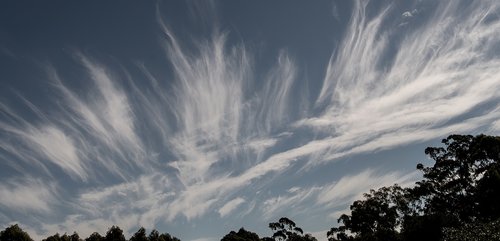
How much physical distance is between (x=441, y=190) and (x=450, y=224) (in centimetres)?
1499

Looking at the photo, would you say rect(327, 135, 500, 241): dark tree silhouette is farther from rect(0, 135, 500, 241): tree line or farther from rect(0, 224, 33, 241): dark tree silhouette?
rect(0, 224, 33, 241): dark tree silhouette

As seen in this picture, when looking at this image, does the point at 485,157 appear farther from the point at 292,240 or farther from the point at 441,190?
the point at 292,240

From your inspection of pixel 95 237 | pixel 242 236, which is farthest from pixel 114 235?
pixel 242 236

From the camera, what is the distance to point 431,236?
52969 mm

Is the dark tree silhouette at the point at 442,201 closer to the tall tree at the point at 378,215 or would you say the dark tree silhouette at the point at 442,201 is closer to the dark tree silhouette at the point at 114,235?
the tall tree at the point at 378,215

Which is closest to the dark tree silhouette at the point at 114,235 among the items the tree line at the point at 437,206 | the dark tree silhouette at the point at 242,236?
the tree line at the point at 437,206

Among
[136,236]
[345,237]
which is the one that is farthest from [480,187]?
[136,236]

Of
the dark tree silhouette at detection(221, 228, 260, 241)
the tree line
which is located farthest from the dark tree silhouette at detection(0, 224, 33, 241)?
the dark tree silhouette at detection(221, 228, 260, 241)

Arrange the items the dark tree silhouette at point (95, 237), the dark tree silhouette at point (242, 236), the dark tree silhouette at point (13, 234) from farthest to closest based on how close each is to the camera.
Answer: the dark tree silhouette at point (242, 236) < the dark tree silhouette at point (95, 237) < the dark tree silhouette at point (13, 234)

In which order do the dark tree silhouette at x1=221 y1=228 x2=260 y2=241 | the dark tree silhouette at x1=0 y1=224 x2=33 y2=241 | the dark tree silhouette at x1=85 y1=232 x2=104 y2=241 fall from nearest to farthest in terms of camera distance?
the dark tree silhouette at x1=0 y1=224 x2=33 y2=241 → the dark tree silhouette at x1=85 y1=232 x2=104 y2=241 → the dark tree silhouette at x1=221 y1=228 x2=260 y2=241

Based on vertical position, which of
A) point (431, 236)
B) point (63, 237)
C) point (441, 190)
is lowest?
point (431, 236)

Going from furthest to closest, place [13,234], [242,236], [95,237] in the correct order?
[242,236]
[95,237]
[13,234]

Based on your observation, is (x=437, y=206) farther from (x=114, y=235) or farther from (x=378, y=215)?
(x=114, y=235)

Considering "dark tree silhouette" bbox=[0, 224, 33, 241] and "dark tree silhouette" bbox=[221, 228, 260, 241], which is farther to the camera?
"dark tree silhouette" bbox=[221, 228, 260, 241]
